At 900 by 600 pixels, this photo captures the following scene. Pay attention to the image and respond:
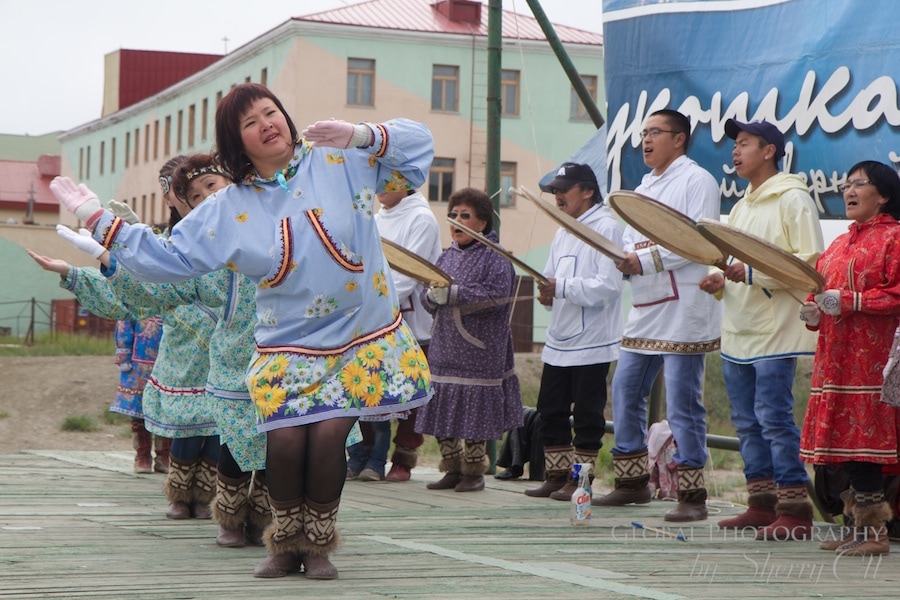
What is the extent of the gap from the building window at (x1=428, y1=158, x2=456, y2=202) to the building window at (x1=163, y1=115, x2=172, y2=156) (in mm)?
13936

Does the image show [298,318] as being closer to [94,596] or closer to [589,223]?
[94,596]

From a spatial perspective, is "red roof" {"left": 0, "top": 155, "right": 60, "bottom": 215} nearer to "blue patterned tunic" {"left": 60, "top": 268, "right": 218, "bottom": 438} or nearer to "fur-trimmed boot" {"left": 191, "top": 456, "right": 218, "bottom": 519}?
"blue patterned tunic" {"left": 60, "top": 268, "right": 218, "bottom": 438}

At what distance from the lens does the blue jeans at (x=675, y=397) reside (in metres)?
6.82

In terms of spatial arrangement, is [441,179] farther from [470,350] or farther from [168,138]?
[470,350]

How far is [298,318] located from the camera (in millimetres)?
4758

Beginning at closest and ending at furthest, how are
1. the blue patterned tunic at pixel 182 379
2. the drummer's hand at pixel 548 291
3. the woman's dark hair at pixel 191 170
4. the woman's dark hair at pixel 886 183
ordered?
1. the woman's dark hair at pixel 886 183
2. the woman's dark hair at pixel 191 170
3. the blue patterned tunic at pixel 182 379
4. the drummer's hand at pixel 548 291

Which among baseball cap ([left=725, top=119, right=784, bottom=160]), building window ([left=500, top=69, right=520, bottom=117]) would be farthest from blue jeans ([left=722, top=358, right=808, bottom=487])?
building window ([left=500, top=69, right=520, bottom=117])

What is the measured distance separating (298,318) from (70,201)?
86cm

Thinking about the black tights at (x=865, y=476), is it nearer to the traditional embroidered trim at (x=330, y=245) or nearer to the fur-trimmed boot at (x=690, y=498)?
the fur-trimmed boot at (x=690, y=498)

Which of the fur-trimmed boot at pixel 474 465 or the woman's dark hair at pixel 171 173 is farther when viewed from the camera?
the fur-trimmed boot at pixel 474 465

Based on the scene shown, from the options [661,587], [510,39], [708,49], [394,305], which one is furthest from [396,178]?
[510,39]

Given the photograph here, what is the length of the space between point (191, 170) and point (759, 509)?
9.88ft

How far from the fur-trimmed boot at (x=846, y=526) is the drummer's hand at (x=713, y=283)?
106 centimetres

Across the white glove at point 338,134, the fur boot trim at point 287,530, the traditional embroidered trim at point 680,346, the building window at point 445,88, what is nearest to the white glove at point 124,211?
the white glove at point 338,134
